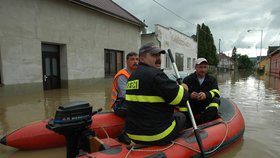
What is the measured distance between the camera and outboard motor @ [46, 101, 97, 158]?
2.62 meters

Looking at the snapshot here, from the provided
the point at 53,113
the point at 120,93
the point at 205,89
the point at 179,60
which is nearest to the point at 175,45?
the point at 179,60

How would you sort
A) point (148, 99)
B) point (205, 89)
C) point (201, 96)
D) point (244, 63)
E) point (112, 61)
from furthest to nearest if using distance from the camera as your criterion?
point (244, 63)
point (112, 61)
point (205, 89)
point (201, 96)
point (148, 99)

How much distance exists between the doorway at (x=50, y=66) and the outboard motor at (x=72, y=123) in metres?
7.63

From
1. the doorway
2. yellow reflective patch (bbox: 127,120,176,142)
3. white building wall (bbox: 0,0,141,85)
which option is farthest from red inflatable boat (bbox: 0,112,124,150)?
the doorway

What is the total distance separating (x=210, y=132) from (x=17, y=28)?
777 centimetres

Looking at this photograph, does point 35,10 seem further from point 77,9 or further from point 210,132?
point 210,132

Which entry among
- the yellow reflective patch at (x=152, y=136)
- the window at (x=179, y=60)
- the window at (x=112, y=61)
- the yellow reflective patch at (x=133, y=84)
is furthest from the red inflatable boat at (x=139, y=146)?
the window at (x=179, y=60)

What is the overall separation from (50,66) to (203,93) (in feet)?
26.6

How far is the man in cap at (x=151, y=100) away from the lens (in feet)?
7.76

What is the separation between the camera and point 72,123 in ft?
8.71

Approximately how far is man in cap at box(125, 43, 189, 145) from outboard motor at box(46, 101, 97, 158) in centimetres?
59

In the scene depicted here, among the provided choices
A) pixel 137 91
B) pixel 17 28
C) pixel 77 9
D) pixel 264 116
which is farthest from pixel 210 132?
pixel 77 9

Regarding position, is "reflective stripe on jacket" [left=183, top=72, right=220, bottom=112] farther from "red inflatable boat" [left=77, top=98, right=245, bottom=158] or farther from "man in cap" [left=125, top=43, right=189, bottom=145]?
"man in cap" [left=125, top=43, right=189, bottom=145]

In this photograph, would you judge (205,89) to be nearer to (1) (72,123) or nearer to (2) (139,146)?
(2) (139,146)
